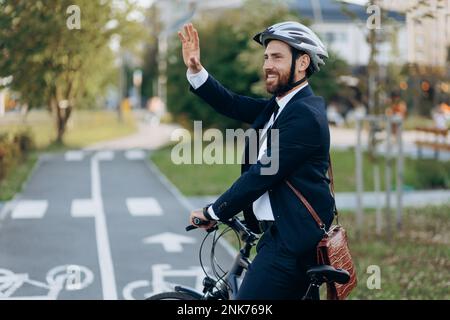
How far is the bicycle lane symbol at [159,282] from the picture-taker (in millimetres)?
7512

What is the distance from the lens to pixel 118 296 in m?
7.36

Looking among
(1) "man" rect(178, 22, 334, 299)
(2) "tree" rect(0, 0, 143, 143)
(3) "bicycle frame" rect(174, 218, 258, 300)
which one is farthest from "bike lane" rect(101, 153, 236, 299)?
(1) "man" rect(178, 22, 334, 299)

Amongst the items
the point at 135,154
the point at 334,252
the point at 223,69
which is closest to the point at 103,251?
the point at 334,252

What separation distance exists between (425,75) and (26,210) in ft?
21.7

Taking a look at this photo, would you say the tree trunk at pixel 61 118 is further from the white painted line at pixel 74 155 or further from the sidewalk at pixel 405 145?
the sidewalk at pixel 405 145

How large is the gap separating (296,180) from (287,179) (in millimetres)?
40

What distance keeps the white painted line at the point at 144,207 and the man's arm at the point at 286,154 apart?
31.1 feet

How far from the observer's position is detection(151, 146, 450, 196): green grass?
1658 centimetres

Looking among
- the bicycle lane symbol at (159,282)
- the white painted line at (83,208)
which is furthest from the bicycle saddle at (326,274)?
the white painted line at (83,208)

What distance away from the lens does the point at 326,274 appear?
142 inches

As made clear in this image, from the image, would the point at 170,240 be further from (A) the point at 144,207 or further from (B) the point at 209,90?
(B) the point at 209,90

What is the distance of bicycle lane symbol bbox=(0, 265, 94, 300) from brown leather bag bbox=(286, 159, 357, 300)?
13.1ft
